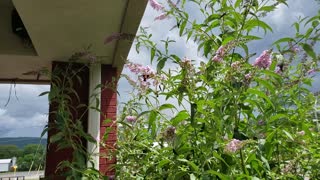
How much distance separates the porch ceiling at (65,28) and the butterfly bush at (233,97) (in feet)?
1.45

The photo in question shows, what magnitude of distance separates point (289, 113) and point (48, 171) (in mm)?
1922

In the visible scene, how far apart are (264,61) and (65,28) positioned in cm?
135

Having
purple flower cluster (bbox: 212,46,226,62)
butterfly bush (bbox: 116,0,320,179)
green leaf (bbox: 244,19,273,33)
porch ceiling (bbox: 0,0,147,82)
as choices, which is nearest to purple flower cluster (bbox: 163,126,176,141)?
butterfly bush (bbox: 116,0,320,179)

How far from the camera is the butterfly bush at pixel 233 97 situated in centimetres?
104

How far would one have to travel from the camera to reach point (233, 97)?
1.04 metres

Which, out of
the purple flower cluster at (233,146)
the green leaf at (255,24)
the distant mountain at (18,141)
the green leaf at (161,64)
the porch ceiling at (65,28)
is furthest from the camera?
the distant mountain at (18,141)

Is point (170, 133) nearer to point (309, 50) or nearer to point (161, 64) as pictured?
point (161, 64)

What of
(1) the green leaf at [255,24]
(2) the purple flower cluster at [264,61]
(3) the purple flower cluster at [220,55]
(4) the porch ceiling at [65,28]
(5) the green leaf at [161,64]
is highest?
(4) the porch ceiling at [65,28]

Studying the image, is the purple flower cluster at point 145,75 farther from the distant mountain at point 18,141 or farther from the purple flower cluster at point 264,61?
the distant mountain at point 18,141

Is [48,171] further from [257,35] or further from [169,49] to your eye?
[257,35]

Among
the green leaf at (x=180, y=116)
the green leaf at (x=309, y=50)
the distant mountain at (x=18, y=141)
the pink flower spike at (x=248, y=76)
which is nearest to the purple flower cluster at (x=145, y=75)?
the green leaf at (x=180, y=116)

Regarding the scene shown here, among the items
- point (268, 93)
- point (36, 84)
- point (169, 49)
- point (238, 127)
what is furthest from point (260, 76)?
point (36, 84)

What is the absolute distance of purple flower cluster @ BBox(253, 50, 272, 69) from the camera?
1.01 metres

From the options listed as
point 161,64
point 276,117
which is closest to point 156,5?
point 161,64
